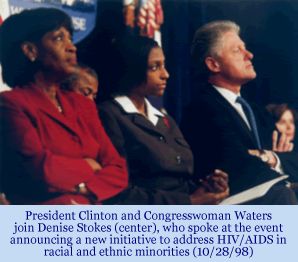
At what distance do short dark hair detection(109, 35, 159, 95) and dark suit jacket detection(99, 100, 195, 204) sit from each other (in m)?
0.13

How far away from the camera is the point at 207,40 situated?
12.5 ft

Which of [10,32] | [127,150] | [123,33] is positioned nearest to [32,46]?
[10,32]

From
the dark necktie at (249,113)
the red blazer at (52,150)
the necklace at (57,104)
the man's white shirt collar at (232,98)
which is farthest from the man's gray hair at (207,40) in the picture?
the necklace at (57,104)

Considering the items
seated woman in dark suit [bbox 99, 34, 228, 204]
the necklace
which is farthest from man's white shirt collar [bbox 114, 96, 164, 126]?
the necklace

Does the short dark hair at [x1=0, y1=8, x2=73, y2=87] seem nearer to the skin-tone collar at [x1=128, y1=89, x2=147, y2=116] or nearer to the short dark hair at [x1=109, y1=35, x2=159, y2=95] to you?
the short dark hair at [x1=109, y1=35, x2=159, y2=95]

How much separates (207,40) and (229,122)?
441 millimetres

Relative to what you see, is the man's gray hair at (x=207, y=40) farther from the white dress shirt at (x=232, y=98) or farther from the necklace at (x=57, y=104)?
the necklace at (x=57, y=104)

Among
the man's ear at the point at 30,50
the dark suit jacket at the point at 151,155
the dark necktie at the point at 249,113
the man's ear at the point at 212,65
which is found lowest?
the dark suit jacket at the point at 151,155

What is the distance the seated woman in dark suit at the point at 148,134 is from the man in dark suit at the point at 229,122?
0.26 ft

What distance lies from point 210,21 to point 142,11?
0.35 metres

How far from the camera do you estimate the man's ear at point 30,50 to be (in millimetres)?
3750

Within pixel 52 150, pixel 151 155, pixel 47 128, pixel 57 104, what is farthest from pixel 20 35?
pixel 151 155

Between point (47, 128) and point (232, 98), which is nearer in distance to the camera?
point (47, 128)

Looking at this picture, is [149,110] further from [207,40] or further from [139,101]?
[207,40]
